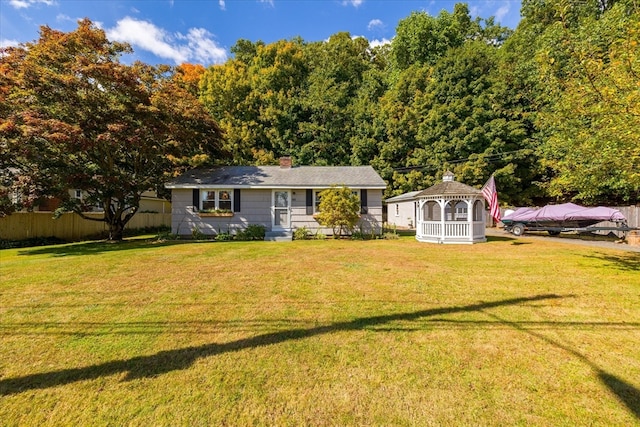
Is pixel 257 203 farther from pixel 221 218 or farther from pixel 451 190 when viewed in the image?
pixel 451 190

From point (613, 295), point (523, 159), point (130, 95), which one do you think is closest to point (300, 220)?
point (130, 95)

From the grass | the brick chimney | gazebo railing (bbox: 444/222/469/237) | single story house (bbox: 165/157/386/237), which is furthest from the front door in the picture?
the grass

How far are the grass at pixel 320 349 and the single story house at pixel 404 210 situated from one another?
15.5 m

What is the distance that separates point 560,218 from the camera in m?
16.5

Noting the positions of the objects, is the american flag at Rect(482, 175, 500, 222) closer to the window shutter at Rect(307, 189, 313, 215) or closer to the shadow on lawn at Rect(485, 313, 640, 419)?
the window shutter at Rect(307, 189, 313, 215)

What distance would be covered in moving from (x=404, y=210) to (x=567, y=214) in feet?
34.6

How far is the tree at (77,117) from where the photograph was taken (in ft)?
38.6

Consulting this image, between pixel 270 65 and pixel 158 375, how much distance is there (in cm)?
3488

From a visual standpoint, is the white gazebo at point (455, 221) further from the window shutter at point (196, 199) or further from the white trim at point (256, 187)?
the window shutter at point (196, 199)

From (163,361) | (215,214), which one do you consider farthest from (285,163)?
(163,361)

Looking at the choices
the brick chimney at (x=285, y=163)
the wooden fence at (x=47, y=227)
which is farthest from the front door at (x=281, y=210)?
the wooden fence at (x=47, y=227)


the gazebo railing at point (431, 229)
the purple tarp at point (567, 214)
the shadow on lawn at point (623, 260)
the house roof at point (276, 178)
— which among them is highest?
the house roof at point (276, 178)

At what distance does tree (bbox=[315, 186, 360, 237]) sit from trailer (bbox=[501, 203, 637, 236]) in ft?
33.8

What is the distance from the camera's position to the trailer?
15664mm
